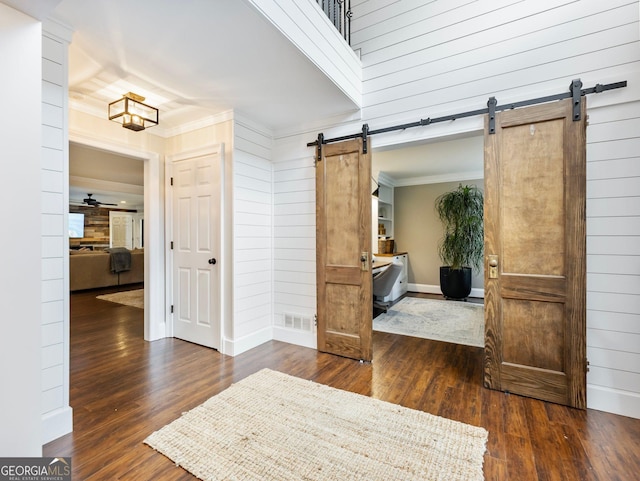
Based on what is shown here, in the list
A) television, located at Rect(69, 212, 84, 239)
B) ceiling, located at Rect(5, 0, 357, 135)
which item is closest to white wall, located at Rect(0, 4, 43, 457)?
ceiling, located at Rect(5, 0, 357, 135)

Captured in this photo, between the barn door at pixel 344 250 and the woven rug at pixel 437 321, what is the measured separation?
1.07 metres

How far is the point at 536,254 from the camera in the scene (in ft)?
7.38

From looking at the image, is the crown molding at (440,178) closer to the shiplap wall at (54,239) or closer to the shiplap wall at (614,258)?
the shiplap wall at (614,258)

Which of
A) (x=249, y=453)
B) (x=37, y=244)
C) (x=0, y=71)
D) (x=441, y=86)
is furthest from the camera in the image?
(x=441, y=86)

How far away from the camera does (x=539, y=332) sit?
224cm

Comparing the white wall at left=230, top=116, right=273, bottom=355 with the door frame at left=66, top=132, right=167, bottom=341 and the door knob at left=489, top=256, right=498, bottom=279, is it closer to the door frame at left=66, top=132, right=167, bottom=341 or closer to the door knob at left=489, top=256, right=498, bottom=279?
the door frame at left=66, top=132, right=167, bottom=341

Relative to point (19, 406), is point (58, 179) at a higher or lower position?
higher

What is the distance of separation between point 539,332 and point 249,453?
2179 mm

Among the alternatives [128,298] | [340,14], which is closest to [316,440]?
[340,14]

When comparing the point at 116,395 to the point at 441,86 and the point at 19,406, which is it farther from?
the point at 441,86

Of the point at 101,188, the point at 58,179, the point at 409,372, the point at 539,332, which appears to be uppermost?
the point at 101,188

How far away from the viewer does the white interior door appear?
10.6 feet

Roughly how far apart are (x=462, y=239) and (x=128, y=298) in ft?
21.4

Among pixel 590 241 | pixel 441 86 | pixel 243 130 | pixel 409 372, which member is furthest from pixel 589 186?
pixel 243 130
